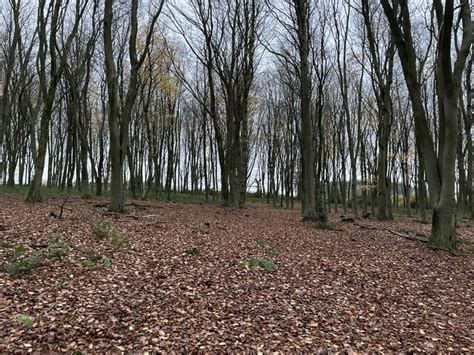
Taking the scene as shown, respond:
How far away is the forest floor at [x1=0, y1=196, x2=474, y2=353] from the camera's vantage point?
11.2 ft

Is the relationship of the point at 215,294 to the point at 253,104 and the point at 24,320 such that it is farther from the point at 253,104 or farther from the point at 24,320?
the point at 253,104

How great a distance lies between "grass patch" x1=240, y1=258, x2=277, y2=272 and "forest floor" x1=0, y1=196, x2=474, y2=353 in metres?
0.02

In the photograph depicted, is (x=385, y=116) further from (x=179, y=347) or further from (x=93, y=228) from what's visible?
(x=179, y=347)

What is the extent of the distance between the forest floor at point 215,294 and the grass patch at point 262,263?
22 mm

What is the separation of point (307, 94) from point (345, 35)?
6.41 meters

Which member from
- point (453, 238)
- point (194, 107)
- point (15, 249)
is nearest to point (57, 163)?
point (194, 107)

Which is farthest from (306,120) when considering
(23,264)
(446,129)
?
(23,264)

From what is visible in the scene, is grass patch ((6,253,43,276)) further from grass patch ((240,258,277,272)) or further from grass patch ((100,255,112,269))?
grass patch ((240,258,277,272))

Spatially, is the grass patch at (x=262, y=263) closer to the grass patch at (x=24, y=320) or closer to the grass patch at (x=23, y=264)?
the grass patch at (x=23, y=264)

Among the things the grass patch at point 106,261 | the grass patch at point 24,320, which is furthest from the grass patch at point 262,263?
the grass patch at point 24,320

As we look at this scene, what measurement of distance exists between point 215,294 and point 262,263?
1.56 meters

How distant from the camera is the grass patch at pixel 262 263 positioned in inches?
228

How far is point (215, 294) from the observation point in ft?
15.0

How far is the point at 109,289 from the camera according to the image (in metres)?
4.34
